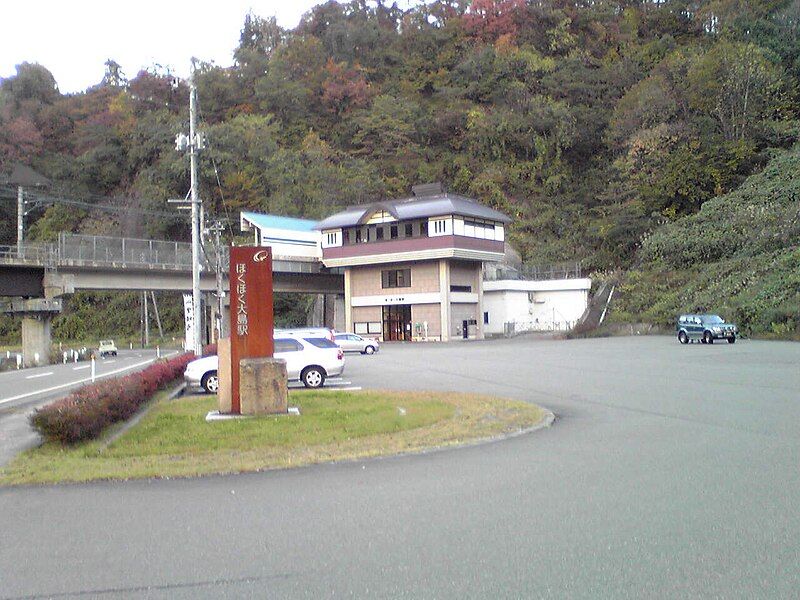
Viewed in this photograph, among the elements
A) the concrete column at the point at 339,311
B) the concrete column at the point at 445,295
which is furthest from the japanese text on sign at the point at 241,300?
the concrete column at the point at 339,311

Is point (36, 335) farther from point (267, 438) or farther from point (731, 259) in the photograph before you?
point (731, 259)

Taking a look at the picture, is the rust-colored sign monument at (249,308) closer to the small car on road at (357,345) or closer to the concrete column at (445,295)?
the small car on road at (357,345)

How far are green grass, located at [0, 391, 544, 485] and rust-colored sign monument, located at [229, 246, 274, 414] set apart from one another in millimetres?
1351

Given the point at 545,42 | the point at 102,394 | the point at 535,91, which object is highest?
the point at 545,42

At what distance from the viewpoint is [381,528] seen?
724 centimetres

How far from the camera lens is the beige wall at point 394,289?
60438mm

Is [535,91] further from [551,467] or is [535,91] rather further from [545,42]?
[551,467]

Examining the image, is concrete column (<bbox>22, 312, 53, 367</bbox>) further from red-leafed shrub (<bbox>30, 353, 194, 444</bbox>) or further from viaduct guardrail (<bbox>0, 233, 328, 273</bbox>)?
red-leafed shrub (<bbox>30, 353, 194, 444</bbox>)

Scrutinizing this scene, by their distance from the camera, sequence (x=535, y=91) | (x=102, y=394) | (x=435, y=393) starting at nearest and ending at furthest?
(x=102, y=394)
(x=435, y=393)
(x=535, y=91)

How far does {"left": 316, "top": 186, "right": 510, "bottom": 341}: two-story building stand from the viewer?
59250mm

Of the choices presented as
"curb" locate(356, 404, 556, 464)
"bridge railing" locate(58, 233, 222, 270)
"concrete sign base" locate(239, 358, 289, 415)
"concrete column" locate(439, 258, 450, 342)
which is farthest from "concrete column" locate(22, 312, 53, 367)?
"curb" locate(356, 404, 556, 464)

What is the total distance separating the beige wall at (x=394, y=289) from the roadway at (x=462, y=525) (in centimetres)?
4748

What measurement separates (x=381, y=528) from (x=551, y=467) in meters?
3.39

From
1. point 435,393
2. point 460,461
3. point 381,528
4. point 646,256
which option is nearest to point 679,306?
point 646,256
